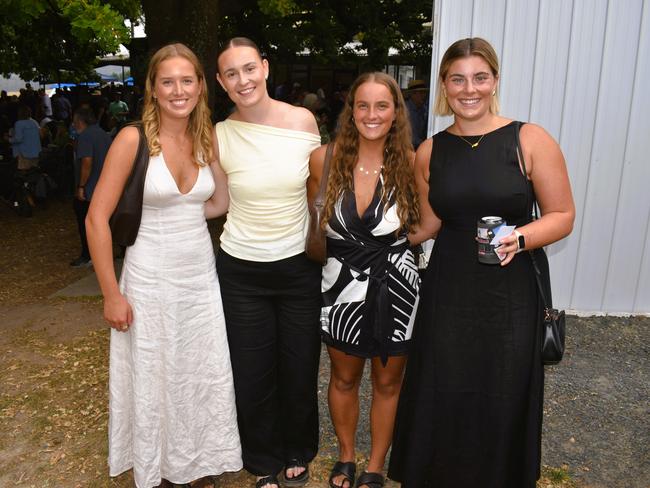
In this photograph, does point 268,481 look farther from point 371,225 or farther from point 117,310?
point 371,225

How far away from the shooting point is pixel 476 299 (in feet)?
8.45

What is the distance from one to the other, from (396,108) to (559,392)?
258 centimetres

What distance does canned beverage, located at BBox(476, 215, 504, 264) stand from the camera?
7.37 feet

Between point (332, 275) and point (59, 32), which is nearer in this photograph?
point (332, 275)

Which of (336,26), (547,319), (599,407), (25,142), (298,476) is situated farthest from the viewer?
(336,26)

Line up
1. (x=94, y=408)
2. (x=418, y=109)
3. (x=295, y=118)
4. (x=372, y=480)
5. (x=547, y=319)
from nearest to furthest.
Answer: (x=547, y=319) < (x=295, y=118) < (x=372, y=480) < (x=94, y=408) < (x=418, y=109)

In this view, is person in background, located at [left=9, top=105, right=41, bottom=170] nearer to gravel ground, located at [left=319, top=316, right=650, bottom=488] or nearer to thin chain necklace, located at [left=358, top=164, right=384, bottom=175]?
gravel ground, located at [left=319, top=316, right=650, bottom=488]

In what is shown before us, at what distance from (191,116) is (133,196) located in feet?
1.55

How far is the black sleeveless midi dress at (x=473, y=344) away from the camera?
→ 2.46 metres

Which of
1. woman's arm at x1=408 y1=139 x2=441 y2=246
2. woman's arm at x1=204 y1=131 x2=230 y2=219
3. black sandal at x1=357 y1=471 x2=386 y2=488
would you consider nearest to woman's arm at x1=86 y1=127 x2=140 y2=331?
woman's arm at x1=204 y1=131 x2=230 y2=219

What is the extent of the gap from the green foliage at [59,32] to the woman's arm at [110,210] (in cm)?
351

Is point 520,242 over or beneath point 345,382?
over

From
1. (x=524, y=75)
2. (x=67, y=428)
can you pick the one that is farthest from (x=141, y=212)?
(x=524, y=75)

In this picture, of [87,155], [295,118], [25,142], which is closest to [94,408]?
[295,118]
